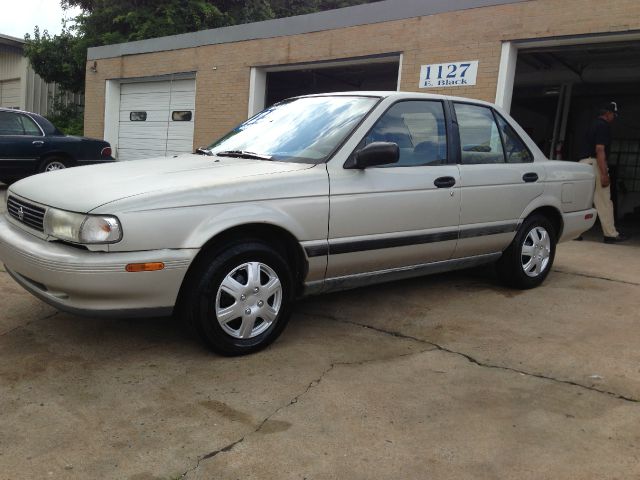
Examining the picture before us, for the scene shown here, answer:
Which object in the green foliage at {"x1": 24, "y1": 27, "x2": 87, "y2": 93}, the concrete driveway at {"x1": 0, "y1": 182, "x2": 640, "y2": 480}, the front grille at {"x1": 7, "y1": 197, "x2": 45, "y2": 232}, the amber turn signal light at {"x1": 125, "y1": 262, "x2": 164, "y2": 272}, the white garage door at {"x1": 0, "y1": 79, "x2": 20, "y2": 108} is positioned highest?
the green foliage at {"x1": 24, "y1": 27, "x2": 87, "y2": 93}

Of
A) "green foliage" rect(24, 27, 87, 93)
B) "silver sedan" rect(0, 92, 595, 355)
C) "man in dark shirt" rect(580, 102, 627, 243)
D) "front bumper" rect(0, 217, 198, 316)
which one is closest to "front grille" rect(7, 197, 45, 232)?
"silver sedan" rect(0, 92, 595, 355)

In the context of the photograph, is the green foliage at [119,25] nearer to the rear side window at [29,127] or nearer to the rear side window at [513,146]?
the rear side window at [29,127]

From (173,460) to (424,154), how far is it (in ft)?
9.25

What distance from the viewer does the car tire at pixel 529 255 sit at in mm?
5008

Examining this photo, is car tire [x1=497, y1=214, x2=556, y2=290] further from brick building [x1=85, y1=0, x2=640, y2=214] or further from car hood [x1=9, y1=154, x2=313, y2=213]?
brick building [x1=85, y1=0, x2=640, y2=214]

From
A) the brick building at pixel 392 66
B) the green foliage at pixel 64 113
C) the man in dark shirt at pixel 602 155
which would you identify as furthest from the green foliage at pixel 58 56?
the man in dark shirt at pixel 602 155

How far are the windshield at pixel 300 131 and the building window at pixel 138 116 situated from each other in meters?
10.8

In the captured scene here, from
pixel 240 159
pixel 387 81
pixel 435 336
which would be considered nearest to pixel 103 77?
pixel 387 81

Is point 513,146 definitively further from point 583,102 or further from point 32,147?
point 583,102

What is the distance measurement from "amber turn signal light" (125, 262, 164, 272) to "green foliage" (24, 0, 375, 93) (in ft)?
59.9

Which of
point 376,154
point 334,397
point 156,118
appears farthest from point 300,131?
point 156,118

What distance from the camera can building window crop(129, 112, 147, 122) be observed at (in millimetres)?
14508

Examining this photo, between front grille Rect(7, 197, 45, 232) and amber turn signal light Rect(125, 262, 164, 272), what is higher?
front grille Rect(7, 197, 45, 232)

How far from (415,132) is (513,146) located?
4.04 ft
